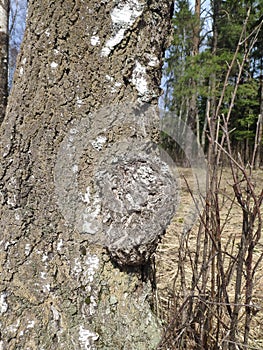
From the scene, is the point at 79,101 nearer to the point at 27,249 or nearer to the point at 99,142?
the point at 99,142

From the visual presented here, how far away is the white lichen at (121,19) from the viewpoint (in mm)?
849

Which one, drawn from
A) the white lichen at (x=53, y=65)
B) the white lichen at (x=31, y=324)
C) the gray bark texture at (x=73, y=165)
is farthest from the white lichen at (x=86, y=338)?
the white lichen at (x=53, y=65)

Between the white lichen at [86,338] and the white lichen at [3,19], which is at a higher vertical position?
the white lichen at [3,19]

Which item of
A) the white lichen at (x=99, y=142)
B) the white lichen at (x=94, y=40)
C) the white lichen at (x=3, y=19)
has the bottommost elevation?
the white lichen at (x=99, y=142)

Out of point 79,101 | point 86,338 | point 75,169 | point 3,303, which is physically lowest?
point 86,338

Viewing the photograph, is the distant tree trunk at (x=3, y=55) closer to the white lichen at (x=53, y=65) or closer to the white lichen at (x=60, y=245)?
the white lichen at (x=53, y=65)

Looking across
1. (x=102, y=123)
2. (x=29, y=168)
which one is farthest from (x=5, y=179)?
(x=102, y=123)

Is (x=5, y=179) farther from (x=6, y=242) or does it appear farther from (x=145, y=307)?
(x=145, y=307)

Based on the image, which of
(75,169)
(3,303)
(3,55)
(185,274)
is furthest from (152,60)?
(3,55)

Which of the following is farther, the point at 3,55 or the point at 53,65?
the point at 3,55

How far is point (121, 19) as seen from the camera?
0.85 m

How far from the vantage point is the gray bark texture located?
0.84 meters

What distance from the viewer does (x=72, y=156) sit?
869mm

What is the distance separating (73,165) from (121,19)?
1.42 ft
